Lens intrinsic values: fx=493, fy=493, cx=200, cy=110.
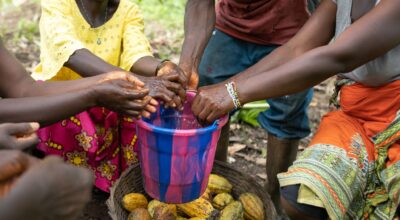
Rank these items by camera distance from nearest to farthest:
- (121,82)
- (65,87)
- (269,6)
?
(121,82) < (65,87) < (269,6)

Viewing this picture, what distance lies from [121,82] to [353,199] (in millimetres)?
1189

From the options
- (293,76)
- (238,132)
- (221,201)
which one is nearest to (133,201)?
(221,201)

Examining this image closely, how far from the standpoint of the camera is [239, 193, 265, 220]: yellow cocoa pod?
254cm

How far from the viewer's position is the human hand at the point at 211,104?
86.5 inches

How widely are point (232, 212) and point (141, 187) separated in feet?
1.73

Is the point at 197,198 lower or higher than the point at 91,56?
lower

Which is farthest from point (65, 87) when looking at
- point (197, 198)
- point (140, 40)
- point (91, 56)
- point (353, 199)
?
point (353, 199)

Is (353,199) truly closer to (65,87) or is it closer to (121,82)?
(121,82)

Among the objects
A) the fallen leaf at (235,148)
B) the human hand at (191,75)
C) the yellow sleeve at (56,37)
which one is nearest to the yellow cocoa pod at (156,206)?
the human hand at (191,75)

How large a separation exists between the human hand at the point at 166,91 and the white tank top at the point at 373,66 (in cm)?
84

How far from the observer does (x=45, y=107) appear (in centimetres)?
215

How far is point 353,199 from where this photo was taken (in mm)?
2279

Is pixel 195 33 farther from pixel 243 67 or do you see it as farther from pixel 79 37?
pixel 79 37

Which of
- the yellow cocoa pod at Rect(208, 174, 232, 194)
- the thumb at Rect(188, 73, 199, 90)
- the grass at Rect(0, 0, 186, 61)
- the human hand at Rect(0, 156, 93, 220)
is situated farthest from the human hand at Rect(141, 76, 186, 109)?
the grass at Rect(0, 0, 186, 61)
